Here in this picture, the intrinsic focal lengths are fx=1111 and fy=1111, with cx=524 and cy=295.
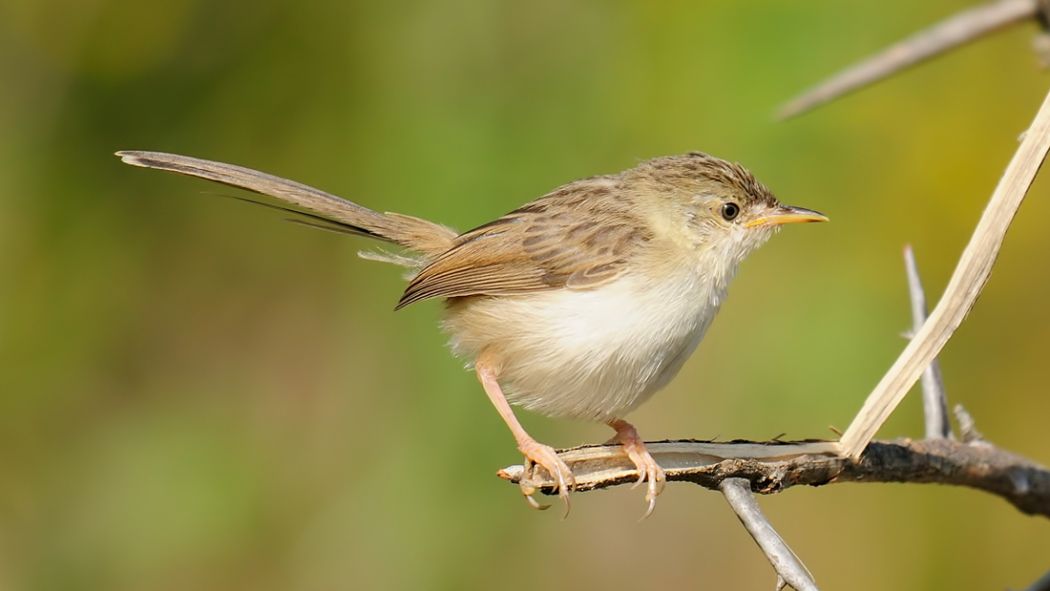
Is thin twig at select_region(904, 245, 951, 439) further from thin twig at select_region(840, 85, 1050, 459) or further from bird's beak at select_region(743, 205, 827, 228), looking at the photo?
bird's beak at select_region(743, 205, 827, 228)

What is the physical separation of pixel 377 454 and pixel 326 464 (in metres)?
0.31

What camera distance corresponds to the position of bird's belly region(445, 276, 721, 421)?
348 cm

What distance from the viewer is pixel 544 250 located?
3869mm

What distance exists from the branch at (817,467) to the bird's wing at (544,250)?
0.79 metres

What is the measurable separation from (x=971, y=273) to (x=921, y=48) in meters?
0.82

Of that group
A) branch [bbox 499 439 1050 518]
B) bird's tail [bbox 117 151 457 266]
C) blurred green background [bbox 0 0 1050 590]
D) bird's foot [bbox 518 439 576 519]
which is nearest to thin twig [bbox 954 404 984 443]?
branch [bbox 499 439 1050 518]

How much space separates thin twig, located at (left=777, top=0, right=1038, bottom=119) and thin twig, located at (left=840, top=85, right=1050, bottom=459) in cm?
62

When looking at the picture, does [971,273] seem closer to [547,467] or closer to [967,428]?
[967,428]

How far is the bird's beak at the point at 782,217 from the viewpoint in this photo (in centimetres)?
386

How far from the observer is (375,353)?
511 cm

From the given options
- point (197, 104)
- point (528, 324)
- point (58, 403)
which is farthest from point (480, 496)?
point (197, 104)

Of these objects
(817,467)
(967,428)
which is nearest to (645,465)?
(817,467)

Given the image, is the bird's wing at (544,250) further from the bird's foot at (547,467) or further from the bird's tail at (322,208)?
the bird's foot at (547,467)

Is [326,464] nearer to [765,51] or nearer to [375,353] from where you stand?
[375,353]
